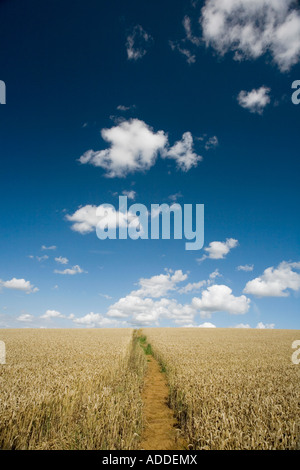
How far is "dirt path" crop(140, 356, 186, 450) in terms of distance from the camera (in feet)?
21.6

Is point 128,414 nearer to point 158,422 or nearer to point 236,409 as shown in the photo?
point 158,422

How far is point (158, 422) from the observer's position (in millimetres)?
8094

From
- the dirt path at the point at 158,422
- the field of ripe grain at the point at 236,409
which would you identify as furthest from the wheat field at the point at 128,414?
the dirt path at the point at 158,422

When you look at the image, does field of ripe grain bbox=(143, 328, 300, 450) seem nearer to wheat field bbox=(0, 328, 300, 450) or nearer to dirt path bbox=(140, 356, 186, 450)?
wheat field bbox=(0, 328, 300, 450)

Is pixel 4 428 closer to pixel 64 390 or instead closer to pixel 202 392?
pixel 64 390

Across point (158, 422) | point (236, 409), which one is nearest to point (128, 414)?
point (158, 422)

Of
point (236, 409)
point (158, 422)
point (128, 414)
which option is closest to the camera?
point (236, 409)

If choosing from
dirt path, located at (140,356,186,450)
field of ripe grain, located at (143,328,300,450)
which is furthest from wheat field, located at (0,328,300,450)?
dirt path, located at (140,356,186,450)

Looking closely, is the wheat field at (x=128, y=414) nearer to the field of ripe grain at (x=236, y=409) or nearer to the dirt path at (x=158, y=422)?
the field of ripe grain at (x=236, y=409)

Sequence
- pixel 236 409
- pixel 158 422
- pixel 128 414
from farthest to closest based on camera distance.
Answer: pixel 158 422 < pixel 128 414 < pixel 236 409

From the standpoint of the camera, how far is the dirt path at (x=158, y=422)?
259 inches

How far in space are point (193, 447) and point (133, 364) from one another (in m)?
10.5
